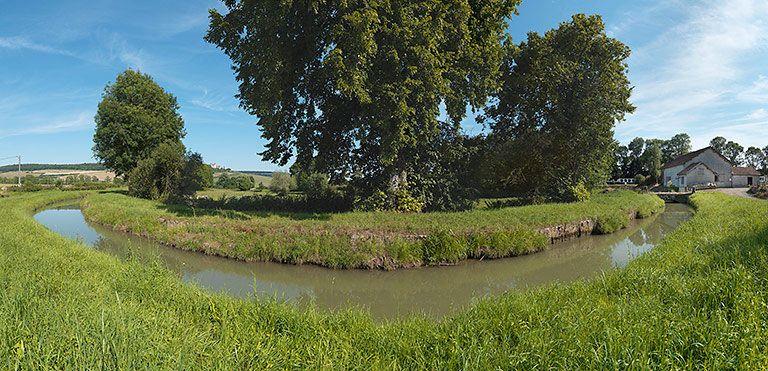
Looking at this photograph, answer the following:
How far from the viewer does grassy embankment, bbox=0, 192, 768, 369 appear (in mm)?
3518

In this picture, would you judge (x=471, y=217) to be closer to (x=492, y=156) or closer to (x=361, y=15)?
(x=361, y=15)

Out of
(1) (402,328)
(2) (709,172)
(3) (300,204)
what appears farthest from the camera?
(2) (709,172)

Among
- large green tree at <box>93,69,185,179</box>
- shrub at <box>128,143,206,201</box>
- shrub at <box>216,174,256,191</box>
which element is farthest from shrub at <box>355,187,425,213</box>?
shrub at <box>216,174,256,191</box>

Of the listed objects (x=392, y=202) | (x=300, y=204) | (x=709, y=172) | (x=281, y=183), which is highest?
(x=709, y=172)

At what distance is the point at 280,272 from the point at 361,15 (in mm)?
9492

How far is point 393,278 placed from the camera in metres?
10.5

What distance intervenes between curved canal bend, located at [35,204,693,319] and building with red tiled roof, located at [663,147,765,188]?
5607cm

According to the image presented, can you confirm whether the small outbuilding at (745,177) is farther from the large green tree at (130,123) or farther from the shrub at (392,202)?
the large green tree at (130,123)

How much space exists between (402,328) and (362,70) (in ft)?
37.1

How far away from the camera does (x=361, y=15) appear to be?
13.8 m

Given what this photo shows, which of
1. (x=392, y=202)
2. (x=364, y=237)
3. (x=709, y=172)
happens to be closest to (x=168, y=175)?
(x=392, y=202)

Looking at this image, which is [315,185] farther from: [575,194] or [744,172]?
[744,172]

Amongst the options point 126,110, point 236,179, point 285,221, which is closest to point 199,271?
point 285,221

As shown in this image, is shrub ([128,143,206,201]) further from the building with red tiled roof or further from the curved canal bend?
the building with red tiled roof
